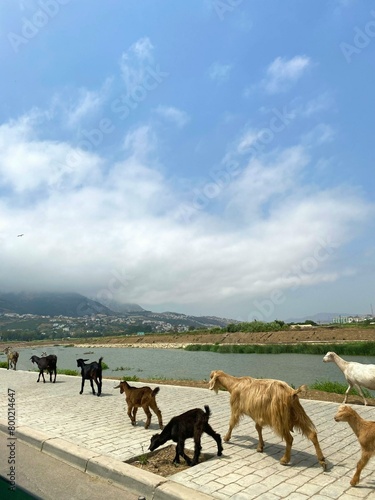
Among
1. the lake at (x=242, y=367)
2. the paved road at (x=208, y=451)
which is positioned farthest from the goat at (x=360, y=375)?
the lake at (x=242, y=367)

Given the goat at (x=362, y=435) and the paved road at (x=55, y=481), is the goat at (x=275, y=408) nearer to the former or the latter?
the goat at (x=362, y=435)

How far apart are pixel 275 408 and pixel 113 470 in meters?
2.46

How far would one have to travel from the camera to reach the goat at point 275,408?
5477 millimetres

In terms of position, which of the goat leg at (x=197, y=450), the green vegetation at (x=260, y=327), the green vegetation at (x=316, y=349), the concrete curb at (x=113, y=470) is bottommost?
the green vegetation at (x=316, y=349)

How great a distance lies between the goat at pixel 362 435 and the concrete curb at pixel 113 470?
1.79m

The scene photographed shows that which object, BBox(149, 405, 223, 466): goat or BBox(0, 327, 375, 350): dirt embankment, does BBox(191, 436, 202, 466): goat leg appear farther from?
BBox(0, 327, 375, 350): dirt embankment

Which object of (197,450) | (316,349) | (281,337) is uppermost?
(197,450)

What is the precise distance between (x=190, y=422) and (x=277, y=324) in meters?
68.1

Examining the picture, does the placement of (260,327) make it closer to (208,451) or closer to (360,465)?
(208,451)

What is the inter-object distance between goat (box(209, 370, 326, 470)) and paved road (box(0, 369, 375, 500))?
0.41 m

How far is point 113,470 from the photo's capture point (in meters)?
5.48

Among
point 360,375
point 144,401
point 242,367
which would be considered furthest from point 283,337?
point 144,401

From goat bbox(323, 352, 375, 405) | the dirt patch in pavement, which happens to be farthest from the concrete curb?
goat bbox(323, 352, 375, 405)

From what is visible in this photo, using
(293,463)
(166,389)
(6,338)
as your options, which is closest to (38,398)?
(166,389)
